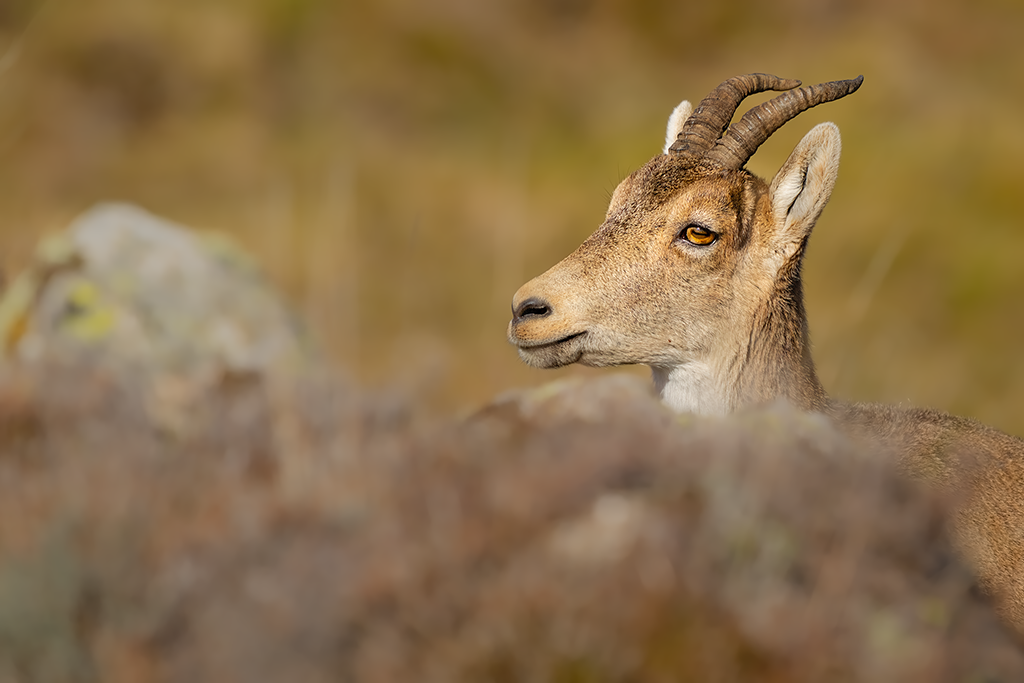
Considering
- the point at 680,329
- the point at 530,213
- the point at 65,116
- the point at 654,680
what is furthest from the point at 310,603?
the point at 65,116

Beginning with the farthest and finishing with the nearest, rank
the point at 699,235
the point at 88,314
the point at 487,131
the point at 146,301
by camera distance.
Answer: the point at 487,131 < the point at 146,301 < the point at 88,314 < the point at 699,235

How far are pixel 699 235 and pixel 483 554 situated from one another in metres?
3.29

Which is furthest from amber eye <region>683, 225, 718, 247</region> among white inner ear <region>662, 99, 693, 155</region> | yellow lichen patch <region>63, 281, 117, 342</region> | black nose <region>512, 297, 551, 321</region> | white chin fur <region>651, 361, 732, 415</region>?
yellow lichen patch <region>63, 281, 117, 342</region>

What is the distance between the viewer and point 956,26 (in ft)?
94.0

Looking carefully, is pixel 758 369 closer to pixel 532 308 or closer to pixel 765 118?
pixel 532 308

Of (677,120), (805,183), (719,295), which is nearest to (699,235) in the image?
(719,295)

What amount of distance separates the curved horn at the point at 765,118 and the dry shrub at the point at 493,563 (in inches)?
91.6

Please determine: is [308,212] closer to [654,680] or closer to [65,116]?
[65,116]

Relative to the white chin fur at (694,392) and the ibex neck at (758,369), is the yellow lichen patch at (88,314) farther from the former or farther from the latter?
the ibex neck at (758,369)

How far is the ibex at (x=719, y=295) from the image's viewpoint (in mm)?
6043

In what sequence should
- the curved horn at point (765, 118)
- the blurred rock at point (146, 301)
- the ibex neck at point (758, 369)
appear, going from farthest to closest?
the blurred rock at point (146, 301)
the curved horn at point (765, 118)
the ibex neck at point (758, 369)

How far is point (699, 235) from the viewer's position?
20.7 feet

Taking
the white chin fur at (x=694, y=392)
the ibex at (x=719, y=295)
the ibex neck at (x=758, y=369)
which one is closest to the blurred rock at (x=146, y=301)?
the ibex at (x=719, y=295)

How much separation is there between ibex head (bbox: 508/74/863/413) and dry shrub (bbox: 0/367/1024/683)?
138cm
